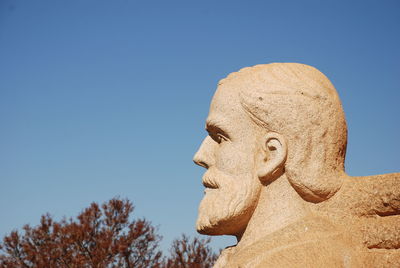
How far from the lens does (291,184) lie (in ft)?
14.5

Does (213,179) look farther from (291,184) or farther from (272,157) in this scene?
(291,184)

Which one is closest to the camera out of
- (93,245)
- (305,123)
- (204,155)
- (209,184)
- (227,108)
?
(305,123)

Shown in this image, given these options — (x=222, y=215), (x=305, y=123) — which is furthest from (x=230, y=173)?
(x=305, y=123)

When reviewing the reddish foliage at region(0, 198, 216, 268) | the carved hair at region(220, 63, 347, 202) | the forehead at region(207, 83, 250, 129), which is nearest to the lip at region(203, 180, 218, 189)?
the forehead at region(207, 83, 250, 129)

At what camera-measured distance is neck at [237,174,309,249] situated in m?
4.41

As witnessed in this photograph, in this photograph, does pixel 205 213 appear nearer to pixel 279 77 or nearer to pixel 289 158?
pixel 289 158

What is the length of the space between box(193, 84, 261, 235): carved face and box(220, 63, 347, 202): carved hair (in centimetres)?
15

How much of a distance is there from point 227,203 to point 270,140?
64 centimetres

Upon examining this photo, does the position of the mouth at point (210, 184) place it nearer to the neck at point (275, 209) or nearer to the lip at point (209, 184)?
the lip at point (209, 184)

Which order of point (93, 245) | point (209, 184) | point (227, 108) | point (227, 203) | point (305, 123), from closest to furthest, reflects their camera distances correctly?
1. point (305, 123)
2. point (227, 203)
3. point (227, 108)
4. point (209, 184)
5. point (93, 245)

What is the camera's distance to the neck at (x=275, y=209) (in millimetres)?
4414

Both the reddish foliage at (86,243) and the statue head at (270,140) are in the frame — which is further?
the reddish foliage at (86,243)

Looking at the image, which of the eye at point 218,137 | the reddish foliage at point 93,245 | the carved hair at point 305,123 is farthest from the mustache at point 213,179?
the reddish foliage at point 93,245

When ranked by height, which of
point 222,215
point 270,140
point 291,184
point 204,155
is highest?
point 204,155
